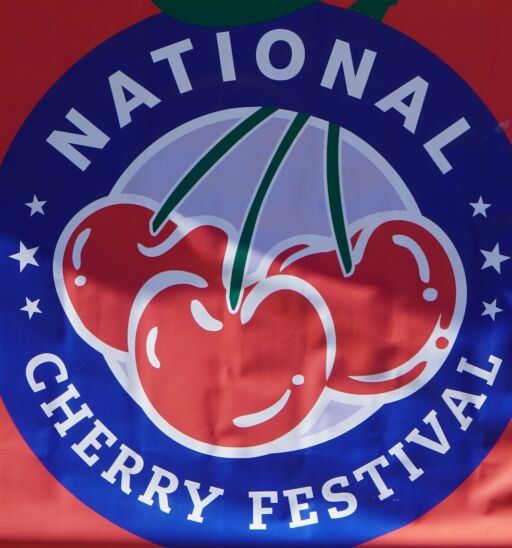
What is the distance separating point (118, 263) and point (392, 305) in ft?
2.82

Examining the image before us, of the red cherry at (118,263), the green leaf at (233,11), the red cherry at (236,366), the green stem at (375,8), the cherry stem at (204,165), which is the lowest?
the red cherry at (236,366)

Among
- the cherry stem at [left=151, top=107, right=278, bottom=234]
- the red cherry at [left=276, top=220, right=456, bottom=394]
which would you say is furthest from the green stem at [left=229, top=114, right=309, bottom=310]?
the red cherry at [left=276, top=220, right=456, bottom=394]

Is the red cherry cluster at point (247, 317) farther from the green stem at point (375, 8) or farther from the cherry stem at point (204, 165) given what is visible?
the green stem at point (375, 8)

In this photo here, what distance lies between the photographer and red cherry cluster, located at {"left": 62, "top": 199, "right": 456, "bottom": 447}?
366cm

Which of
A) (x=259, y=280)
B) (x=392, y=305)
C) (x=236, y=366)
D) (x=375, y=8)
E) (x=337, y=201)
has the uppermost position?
(x=375, y=8)

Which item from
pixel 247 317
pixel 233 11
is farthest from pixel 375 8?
pixel 247 317

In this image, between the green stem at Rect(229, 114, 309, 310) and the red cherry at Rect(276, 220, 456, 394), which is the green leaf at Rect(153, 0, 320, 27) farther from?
the red cherry at Rect(276, 220, 456, 394)

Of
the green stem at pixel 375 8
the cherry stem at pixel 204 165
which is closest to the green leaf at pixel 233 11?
the green stem at pixel 375 8

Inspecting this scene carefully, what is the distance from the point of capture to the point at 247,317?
368cm

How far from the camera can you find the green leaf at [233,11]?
3.67m

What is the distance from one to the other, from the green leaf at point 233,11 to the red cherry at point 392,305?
0.73 metres

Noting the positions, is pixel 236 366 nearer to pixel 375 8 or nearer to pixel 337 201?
pixel 337 201

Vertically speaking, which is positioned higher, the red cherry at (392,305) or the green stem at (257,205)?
the green stem at (257,205)

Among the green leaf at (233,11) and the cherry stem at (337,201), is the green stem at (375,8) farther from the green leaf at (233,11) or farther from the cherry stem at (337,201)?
the cherry stem at (337,201)
